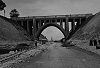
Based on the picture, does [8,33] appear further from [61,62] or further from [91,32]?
[61,62]

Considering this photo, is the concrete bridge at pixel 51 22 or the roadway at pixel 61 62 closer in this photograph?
the roadway at pixel 61 62

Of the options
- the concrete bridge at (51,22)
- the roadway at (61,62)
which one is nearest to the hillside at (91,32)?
the concrete bridge at (51,22)

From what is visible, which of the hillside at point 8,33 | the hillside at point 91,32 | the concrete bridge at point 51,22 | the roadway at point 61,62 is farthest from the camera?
the concrete bridge at point 51,22

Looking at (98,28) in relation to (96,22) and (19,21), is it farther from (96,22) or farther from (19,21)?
(19,21)

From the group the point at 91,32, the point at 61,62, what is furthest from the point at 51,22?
the point at 61,62

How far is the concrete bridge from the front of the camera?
308ft

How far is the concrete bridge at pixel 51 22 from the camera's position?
93800mm

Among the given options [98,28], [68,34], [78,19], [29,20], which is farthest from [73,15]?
[98,28]

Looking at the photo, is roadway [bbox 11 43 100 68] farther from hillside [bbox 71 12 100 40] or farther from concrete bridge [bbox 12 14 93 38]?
concrete bridge [bbox 12 14 93 38]

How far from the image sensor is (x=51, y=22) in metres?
97.6

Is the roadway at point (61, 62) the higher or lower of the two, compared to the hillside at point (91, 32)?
lower

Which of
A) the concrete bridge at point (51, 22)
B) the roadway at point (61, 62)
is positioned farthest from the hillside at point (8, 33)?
the roadway at point (61, 62)

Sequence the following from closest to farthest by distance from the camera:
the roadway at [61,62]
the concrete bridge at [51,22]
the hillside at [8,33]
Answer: the roadway at [61,62] → the hillside at [8,33] → the concrete bridge at [51,22]

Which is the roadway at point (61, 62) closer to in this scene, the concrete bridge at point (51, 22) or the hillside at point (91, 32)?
the hillside at point (91, 32)
